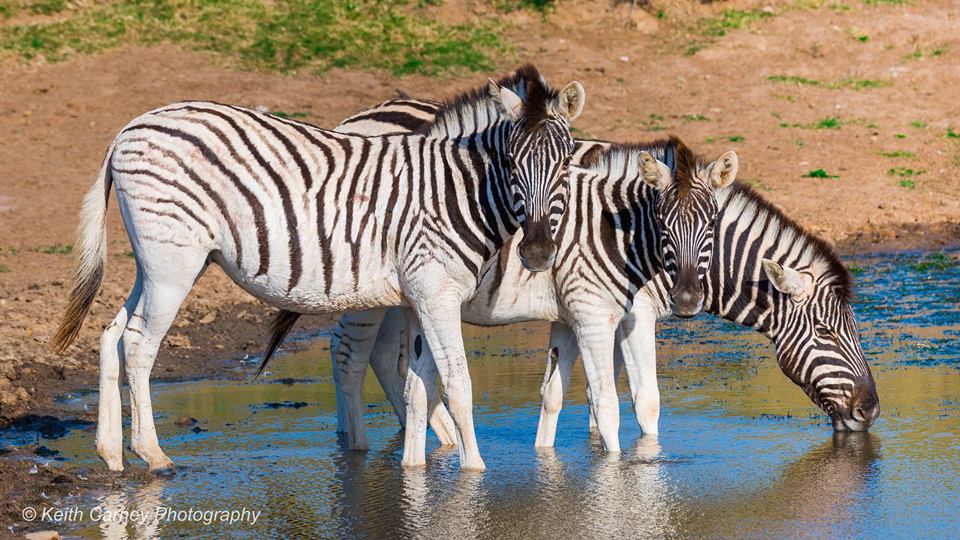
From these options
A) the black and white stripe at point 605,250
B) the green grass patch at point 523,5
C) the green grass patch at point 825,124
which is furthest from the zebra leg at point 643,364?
the green grass patch at point 523,5

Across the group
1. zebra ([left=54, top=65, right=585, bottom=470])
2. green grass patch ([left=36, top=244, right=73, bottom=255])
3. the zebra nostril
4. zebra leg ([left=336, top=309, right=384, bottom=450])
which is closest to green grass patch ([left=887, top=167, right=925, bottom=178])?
the zebra nostril

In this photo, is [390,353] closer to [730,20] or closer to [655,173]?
[655,173]

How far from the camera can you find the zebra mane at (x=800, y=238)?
8.48 metres

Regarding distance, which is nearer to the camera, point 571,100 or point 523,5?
point 571,100

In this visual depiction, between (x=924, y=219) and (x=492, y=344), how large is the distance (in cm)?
651

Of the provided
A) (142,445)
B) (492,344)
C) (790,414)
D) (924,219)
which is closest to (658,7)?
(924,219)

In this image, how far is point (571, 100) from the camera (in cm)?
751

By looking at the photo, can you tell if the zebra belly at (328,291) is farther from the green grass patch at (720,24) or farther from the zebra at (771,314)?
the green grass patch at (720,24)

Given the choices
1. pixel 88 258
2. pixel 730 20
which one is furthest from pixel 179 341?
pixel 730 20

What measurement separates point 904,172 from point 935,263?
10.6ft

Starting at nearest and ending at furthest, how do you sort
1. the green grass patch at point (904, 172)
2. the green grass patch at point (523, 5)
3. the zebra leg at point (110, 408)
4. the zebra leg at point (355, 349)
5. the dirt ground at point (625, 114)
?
1. the zebra leg at point (110, 408)
2. the zebra leg at point (355, 349)
3. the dirt ground at point (625, 114)
4. the green grass patch at point (904, 172)
5. the green grass patch at point (523, 5)

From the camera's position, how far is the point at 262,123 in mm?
7867

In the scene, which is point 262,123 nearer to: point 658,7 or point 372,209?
point 372,209

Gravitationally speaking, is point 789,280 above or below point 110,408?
above
